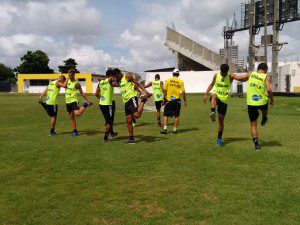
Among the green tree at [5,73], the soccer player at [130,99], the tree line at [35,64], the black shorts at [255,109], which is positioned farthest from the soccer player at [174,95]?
the green tree at [5,73]

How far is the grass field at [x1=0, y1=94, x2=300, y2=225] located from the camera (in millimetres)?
4676

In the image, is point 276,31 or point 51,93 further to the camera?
point 276,31

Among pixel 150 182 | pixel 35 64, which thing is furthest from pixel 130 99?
pixel 35 64

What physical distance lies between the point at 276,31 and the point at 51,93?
4917cm

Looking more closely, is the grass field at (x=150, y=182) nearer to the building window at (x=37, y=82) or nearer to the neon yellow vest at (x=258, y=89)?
the neon yellow vest at (x=258, y=89)

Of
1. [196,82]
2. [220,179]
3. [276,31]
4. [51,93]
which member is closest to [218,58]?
[196,82]

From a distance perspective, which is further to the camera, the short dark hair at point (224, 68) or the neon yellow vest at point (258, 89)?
the short dark hair at point (224, 68)

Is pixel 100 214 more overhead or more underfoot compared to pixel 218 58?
more underfoot

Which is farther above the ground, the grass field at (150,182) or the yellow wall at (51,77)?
the yellow wall at (51,77)

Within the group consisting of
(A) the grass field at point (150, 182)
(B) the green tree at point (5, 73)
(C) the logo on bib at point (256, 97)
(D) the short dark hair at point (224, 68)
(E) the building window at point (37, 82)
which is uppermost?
(B) the green tree at point (5, 73)

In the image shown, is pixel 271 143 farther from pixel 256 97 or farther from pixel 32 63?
pixel 32 63

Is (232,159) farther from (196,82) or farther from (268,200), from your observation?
(196,82)

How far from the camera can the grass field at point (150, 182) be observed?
4676 millimetres

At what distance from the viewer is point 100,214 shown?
4727 mm
